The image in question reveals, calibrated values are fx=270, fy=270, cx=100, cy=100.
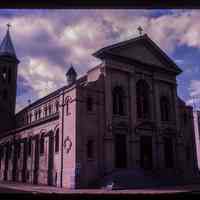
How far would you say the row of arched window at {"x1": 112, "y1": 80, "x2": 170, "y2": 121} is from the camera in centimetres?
2856

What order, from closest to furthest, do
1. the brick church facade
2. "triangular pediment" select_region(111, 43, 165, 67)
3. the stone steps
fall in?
the stone steps < the brick church facade < "triangular pediment" select_region(111, 43, 165, 67)

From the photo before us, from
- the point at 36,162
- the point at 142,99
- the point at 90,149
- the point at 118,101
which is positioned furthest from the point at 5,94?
the point at 90,149

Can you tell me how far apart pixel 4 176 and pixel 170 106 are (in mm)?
26274

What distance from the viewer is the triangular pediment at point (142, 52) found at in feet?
94.6

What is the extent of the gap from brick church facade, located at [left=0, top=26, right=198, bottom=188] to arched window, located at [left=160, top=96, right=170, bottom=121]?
0.23 feet

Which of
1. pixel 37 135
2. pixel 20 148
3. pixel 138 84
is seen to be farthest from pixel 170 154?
pixel 20 148

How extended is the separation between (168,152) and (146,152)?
3587mm

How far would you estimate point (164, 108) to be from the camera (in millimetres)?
33094

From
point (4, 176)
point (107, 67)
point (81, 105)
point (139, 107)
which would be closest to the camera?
point (81, 105)

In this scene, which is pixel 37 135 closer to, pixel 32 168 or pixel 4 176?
pixel 32 168

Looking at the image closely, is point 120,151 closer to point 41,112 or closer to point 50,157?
point 50,157

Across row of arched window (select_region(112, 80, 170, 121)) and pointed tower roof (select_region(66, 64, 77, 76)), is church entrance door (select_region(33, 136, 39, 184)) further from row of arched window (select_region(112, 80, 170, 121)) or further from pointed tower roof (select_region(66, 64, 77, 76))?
pointed tower roof (select_region(66, 64, 77, 76))

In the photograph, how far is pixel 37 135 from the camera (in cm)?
3250

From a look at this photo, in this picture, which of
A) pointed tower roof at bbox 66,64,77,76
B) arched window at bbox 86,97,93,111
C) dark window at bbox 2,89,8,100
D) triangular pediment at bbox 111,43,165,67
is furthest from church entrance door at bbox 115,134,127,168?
dark window at bbox 2,89,8,100
